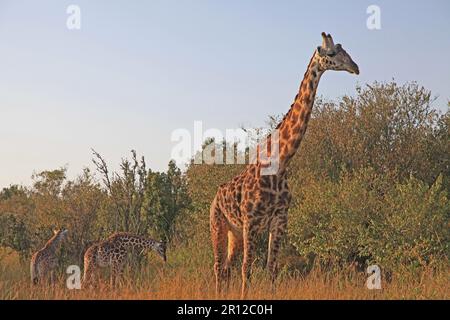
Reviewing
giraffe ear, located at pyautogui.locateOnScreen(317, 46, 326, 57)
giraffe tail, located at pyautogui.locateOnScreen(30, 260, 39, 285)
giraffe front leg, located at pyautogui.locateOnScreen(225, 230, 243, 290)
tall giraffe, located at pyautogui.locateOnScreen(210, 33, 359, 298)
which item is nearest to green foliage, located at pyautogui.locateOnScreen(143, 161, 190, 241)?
giraffe tail, located at pyautogui.locateOnScreen(30, 260, 39, 285)

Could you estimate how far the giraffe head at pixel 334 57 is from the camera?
27.3 ft

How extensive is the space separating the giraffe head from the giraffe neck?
221 millimetres

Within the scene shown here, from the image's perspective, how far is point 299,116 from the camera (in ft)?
29.9

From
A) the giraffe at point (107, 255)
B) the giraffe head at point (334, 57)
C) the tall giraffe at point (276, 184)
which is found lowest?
the giraffe at point (107, 255)

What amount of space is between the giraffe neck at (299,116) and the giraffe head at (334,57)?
8.7 inches

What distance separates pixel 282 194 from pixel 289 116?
130 cm

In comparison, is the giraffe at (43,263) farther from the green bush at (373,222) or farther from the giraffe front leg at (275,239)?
the green bush at (373,222)

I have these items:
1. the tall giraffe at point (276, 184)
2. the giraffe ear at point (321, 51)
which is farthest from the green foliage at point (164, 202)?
the giraffe ear at point (321, 51)

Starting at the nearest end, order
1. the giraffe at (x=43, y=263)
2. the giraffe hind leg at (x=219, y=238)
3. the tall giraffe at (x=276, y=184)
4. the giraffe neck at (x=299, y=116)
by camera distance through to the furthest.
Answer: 1. the tall giraffe at (x=276, y=184)
2. the giraffe neck at (x=299, y=116)
3. the giraffe hind leg at (x=219, y=238)
4. the giraffe at (x=43, y=263)

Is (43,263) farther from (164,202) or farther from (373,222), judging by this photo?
(164,202)

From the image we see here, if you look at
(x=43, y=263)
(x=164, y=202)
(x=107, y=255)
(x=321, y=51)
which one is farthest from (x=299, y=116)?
(x=164, y=202)

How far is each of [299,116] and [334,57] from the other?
116cm
